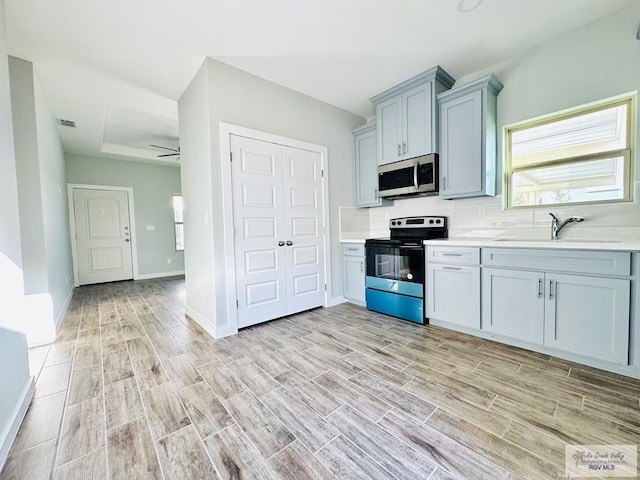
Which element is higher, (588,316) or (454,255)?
(454,255)

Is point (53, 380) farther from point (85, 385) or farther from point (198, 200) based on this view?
point (198, 200)

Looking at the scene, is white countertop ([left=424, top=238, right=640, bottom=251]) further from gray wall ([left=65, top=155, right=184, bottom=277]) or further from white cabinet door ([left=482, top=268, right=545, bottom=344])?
gray wall ([left=65, top=155, right=184, bottom=277])

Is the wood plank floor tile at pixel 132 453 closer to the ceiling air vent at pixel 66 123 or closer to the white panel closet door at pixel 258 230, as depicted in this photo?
the white panel closet door at pixel 258 230

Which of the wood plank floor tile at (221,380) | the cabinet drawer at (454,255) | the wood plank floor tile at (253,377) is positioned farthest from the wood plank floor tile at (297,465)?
the cabinet drawer at (454,255)

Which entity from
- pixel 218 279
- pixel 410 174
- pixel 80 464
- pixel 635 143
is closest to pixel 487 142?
pixel 410 174

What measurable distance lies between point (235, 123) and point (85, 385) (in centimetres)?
251

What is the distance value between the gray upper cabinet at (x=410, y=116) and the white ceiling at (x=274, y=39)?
115 mm

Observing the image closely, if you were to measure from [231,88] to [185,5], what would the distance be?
0.77 m

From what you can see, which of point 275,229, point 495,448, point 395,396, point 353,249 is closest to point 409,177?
point 353,249

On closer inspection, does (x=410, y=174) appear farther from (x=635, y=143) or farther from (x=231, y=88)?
(x=231, y=88)

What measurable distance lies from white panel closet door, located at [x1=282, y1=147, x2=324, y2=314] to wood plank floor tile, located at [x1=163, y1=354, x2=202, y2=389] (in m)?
1.25

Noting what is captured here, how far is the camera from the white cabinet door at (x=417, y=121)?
286 cm

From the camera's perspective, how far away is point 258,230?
288cm

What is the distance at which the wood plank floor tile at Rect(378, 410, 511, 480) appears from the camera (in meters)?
1.13
